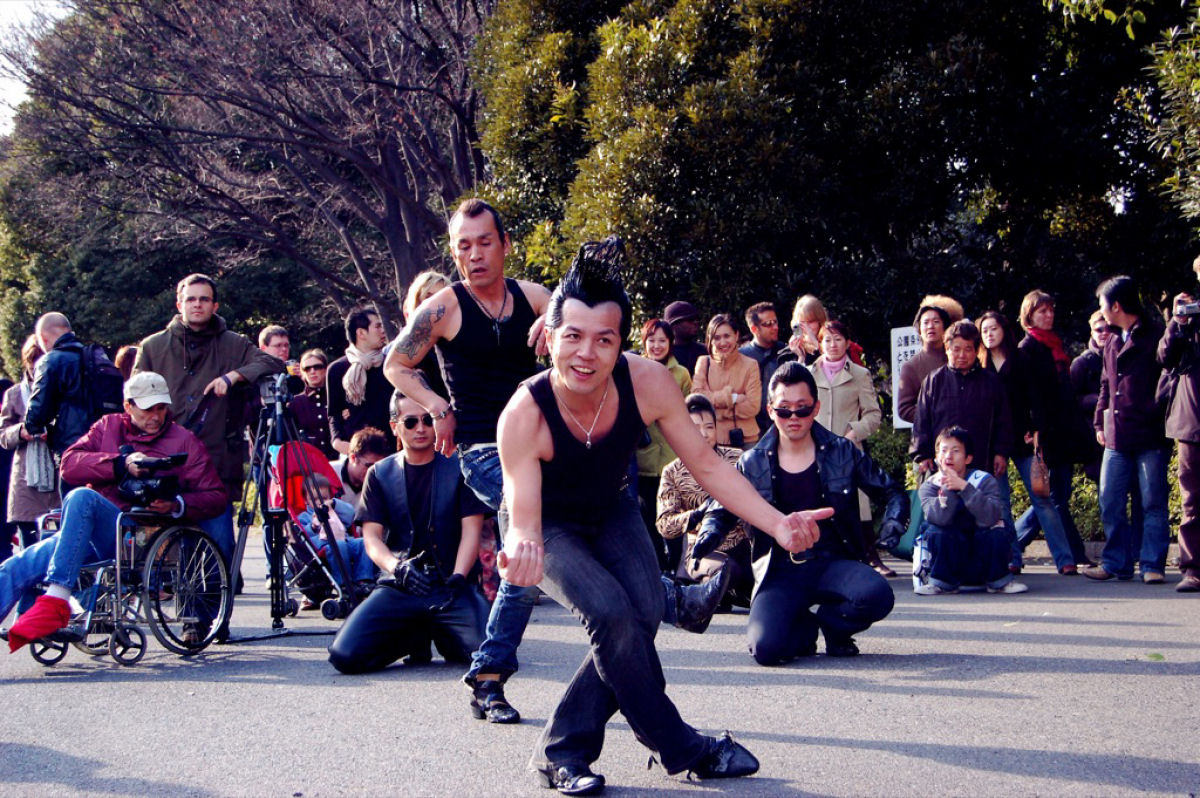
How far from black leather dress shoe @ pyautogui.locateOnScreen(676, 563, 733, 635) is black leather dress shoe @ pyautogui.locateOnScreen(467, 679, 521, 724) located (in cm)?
129

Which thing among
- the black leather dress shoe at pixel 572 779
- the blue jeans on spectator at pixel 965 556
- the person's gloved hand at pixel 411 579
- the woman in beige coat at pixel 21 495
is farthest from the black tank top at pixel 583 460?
the woman in beige coat at pixel 21 495

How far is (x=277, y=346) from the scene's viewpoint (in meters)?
12.2

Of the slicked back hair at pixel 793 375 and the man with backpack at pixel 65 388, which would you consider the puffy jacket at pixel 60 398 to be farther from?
the slicked back hair at pixel 793 375

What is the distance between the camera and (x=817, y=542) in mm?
7020

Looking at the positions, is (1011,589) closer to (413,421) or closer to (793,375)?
(793,375)

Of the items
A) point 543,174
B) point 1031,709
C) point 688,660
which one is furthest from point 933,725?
point 543,174

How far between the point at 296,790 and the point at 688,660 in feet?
9.76

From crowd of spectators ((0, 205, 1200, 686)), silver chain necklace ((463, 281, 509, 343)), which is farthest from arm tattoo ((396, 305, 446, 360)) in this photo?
crowd of spectators ((0, 205, 1200, 686))

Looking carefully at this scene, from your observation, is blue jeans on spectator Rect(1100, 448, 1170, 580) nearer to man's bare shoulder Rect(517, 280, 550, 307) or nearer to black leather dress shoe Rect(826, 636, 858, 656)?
A: black leather dress shoe Rect(826, 636, 858, 656)

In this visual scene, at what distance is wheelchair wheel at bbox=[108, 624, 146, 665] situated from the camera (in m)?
7.54

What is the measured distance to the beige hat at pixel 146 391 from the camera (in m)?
8.16

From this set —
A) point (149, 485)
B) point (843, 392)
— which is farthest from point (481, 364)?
point (843, 392)

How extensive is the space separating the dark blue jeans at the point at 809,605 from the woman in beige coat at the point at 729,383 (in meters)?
3.50

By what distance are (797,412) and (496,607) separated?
2.23m
